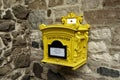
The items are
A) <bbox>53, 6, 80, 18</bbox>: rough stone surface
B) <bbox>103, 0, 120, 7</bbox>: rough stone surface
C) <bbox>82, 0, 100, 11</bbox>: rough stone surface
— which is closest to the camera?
<bbox>103, 0, 120, 7</bbox>: rough stone surface

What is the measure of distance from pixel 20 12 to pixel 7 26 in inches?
8.0

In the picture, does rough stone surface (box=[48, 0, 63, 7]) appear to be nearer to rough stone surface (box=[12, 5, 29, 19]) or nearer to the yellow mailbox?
the yellow mailbox

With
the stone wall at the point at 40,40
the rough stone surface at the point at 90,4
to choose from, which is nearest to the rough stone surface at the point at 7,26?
the stone wall at the point at 40,40

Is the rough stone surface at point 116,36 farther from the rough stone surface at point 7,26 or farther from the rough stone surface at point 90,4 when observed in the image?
the rough stone surface at point 7,26

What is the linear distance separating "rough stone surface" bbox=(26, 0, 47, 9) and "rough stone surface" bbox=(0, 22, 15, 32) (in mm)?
284

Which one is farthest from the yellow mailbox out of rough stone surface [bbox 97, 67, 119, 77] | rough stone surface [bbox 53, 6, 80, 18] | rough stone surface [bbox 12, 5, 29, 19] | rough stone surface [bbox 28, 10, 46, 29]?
rough stone surface [bbox 12, 5, 29, 19]

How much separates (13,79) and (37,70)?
0.86ft

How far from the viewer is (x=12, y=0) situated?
1.64 meters

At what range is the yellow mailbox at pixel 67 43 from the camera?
1.29 m

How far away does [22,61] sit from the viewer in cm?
179

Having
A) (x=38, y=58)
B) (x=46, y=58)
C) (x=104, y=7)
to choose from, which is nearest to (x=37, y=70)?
(x=38, y=58)

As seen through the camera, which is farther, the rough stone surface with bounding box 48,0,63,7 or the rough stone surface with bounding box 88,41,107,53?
the rough stone surface with bounding box 48,0,63,7

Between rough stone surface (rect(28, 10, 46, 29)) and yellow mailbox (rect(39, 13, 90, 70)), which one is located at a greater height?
rough stone surface (rect(28, 10, 46, 29))

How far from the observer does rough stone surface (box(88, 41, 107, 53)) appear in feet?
4.45
